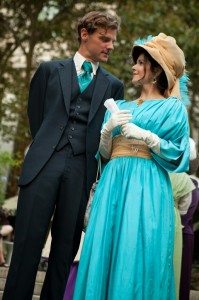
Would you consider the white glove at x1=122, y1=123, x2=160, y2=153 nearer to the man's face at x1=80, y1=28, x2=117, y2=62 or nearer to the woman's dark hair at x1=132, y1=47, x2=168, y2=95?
the woman's dark hair at x1=132, y1=47, x2=168, y2=95

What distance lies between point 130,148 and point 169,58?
63 centimetres

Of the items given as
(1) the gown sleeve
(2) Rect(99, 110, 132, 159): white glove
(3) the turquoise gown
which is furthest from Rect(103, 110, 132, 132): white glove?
(1) the gown sleeve

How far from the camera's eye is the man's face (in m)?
5.22

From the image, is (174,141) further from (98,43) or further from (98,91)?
(98,43)

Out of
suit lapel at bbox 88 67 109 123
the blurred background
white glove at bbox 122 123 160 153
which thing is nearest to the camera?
white glove at bbox 122 123 160 153

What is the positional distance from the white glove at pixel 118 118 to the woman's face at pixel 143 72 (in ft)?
1.18

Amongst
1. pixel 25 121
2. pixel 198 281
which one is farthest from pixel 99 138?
pixel 25 121

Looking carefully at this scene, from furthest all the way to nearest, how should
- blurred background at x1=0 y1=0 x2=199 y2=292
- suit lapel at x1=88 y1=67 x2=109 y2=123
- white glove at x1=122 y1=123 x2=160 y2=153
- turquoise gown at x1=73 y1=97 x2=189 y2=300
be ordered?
blurred background at x1=0 y1=0 x2=199 y2=292 < suit lapel at x1=88 y1=67 x2=109 y2=123 < white glove at x1=122 y1=123 x2=160 y2=153 < turquoise gown at x1=73 y1=97 x2=189 y2=300

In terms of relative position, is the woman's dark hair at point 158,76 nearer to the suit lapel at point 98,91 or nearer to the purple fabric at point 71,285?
the suit lapel at point 98,91

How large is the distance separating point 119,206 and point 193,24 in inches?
467

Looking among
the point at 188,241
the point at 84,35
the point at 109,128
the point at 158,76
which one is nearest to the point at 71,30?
the point at 188,241

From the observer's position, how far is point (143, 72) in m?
5.14

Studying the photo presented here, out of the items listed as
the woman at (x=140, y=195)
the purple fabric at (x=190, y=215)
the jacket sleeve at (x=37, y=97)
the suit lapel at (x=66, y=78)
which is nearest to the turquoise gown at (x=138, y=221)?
the woman at (x=140, y=195)

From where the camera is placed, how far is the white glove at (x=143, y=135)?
4750 millimetres
